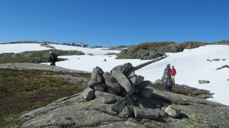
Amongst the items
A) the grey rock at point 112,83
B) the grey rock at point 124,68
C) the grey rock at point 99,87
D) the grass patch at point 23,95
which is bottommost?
the grass patch at point 23,95

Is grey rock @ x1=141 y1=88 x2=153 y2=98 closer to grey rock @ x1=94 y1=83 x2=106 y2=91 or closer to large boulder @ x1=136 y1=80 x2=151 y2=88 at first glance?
large boulder @ x1=136 y1=80 x2=151 y2=88

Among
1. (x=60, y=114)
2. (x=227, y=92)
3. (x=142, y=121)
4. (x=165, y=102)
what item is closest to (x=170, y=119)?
(x=142, y=121)

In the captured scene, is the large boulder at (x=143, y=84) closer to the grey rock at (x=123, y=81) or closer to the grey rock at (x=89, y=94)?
the grey rock at (x=123, y=81)

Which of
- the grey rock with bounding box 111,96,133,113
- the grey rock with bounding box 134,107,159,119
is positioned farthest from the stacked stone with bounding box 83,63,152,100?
the grey rock with bounding box 134,107,159,119

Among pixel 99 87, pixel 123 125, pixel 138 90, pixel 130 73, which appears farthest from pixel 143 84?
pixel 123 125

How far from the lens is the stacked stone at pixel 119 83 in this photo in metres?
9.60

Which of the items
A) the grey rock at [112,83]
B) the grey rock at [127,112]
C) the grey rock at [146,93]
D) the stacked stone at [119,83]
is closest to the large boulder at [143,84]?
the stacked stone at [119,83]

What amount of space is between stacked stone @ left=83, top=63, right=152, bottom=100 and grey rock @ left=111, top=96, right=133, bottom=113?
0.61 meters

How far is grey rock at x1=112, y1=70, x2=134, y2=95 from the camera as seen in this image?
9.21 m

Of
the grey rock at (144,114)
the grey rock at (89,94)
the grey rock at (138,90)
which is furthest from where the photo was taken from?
the grey rock at (138,90)

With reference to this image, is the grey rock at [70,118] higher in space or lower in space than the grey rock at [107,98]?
lower

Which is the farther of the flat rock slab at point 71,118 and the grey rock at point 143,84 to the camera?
the grey rock at point 143,84

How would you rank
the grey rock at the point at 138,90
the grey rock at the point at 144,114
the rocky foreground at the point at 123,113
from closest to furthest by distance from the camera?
the rocky foreground at the point at 123,113
the grey rock at the point at 144,114
the grey rock at the point at 138,90

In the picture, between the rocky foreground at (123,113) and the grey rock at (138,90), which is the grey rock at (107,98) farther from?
the grey rock at (138,90)
